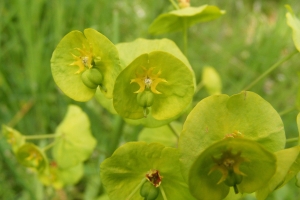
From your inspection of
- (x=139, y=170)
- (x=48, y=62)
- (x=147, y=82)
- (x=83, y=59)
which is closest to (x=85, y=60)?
(x=83, y=59)

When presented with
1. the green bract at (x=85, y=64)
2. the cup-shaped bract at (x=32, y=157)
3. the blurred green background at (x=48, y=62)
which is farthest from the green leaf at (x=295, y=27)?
the cup-shaped bract at (x=32, y=157)

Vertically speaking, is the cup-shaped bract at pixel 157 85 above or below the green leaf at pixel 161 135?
above

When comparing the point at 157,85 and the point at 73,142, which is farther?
the point at 73,142

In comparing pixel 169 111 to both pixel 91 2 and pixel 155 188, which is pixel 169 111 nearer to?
pixel 155 188

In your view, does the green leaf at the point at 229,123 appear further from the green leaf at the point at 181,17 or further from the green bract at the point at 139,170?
the green leaf at the point at 181,17

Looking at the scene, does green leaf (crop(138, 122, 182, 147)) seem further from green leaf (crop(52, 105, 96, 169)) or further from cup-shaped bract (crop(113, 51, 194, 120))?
cup-shaped bract (crop(113, 51, 194, 120))

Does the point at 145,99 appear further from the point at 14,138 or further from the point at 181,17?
the point at 14,138

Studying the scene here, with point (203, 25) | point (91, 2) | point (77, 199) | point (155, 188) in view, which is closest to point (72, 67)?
point (155, 188)
